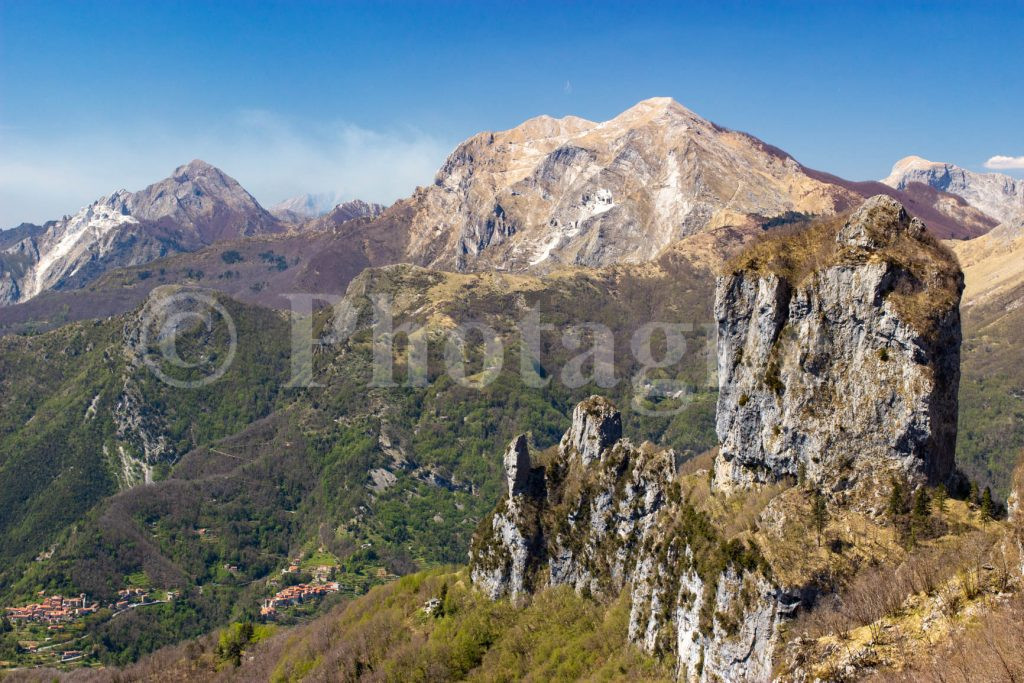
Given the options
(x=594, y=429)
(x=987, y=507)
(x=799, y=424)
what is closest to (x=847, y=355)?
(x=799, y=424)

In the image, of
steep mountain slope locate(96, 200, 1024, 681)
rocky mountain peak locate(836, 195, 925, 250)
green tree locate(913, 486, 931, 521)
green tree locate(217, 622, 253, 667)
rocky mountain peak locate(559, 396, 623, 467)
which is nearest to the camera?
steep mountain slope locate(96, 200, 1024, 681)

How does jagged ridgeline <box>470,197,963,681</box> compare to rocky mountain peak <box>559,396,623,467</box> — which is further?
rocky mountain peak <box>559,396,623,467</box>

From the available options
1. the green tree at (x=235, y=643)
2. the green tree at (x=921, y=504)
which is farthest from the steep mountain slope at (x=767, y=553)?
the green tree at (x=235, y=643)

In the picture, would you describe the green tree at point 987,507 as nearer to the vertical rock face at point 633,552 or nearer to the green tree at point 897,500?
the green tree at point 897,500

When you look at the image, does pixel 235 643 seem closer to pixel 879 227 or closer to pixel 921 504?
pixel 921 504

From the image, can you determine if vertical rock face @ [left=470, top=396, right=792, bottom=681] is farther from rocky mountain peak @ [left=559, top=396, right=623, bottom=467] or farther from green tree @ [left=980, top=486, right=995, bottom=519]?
green tree @ [left=980, top=486, right=995, bottom=519]

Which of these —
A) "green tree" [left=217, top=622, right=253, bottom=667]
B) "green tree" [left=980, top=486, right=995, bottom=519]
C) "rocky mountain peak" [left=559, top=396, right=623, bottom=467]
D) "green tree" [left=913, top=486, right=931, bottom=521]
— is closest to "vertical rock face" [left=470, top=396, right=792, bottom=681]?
"rocky mountain peak" [left=559, top=396, right=623, bottom=467]
